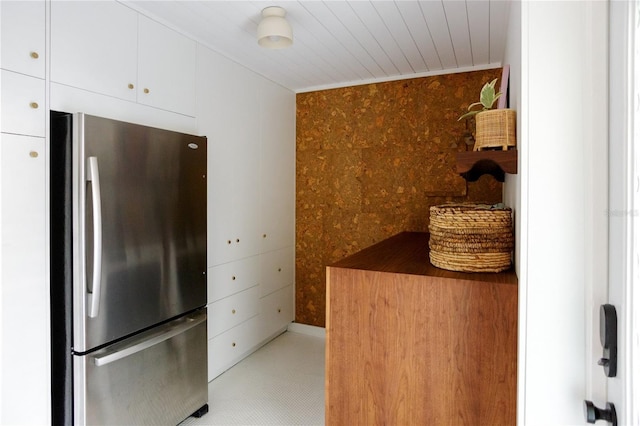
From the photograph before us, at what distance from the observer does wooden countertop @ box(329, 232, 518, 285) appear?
48.3 inches

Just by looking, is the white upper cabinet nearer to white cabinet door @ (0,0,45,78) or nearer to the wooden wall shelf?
white cabinet door @ (0,0,45,78)

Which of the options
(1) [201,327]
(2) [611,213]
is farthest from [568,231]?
(1) [201,327]

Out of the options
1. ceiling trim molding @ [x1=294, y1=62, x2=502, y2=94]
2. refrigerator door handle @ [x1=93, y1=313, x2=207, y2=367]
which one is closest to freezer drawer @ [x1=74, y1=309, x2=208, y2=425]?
refrigerator door handle @ [x1=93, y1=313, x2=207, y2=367]

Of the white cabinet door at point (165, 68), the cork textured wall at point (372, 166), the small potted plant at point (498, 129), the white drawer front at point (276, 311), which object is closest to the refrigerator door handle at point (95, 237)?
the white cabinet door at point (165, 68)

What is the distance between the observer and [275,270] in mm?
3359

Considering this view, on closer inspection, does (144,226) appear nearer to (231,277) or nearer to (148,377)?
(148,377)

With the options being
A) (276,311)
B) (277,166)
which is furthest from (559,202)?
(276,311)

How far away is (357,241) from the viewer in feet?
11.0

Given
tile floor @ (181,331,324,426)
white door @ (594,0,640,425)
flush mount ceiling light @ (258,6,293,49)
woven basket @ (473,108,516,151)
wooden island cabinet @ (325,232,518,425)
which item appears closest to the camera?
white door @ (594,0,640,425)

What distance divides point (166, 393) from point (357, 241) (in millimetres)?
1954

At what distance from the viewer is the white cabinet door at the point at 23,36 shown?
143 cm

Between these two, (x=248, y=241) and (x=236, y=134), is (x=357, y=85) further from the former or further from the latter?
(x=248, y=241)

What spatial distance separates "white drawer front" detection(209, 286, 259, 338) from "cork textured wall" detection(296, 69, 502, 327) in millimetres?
700

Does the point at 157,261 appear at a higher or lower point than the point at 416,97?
lower
